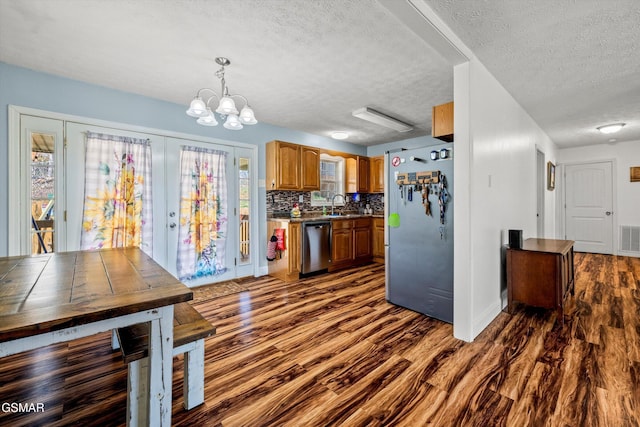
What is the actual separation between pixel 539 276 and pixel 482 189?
104 centimetres

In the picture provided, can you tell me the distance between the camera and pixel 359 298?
3.34m

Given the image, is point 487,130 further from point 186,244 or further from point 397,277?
point 186,244

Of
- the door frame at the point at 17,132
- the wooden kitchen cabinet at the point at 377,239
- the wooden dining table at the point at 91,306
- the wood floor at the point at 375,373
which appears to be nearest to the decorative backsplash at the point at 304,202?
the wooden kitchen cabinet at the point at 377,239

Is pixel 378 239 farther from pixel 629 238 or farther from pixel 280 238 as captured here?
Answer: pixel 629 238

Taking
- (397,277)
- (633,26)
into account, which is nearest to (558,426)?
(397,277)

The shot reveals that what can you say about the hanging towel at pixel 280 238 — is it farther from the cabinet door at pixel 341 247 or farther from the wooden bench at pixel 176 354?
the wooden bench at pixel 176 354

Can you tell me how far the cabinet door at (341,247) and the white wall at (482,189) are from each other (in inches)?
93.2

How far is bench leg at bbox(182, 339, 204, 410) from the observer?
1546 mm

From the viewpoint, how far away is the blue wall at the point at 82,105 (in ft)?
8.24

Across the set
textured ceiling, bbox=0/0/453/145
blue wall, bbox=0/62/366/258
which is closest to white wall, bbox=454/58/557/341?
textured ceiling, bbox=0/0/453/145

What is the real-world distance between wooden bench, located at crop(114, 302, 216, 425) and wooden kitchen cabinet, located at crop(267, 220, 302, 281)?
2.34m

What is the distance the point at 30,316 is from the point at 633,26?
3604 millimetres

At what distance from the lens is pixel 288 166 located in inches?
173

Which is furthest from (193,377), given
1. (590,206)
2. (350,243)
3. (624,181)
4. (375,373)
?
(624,181)
